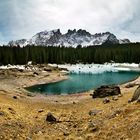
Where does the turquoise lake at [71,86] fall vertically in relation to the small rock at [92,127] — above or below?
below

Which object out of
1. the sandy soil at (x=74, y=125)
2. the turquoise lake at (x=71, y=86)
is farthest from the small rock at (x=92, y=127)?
the turquoise lake at (x=71, y=86)

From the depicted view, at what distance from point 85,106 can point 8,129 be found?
48.6 feet

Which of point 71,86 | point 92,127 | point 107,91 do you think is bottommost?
point 71,86

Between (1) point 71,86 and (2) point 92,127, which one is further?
(1) point 71,86

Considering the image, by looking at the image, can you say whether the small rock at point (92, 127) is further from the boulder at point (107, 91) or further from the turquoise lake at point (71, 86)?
the turquoise lake at point (71, 86)

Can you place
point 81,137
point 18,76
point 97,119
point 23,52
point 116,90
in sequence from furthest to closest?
point 23,52 → point 18,76 → point 116,90 → point 97,119 → point 81,137

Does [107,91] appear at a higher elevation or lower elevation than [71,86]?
higher

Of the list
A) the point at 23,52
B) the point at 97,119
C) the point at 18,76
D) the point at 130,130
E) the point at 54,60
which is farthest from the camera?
the point at 54,60

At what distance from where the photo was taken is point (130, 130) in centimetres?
2362

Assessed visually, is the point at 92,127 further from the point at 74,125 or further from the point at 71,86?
the point at 71,86

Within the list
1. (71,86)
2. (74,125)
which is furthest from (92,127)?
(71,86)

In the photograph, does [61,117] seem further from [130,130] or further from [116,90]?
[116,90]

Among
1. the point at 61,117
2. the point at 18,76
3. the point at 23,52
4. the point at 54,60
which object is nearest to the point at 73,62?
the point at 54,60

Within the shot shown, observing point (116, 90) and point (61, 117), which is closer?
point (61, 117)
